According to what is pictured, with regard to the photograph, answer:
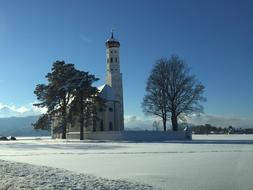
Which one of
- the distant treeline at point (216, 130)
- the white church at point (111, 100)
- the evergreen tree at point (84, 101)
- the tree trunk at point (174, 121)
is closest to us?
the evergreen tree at point (84, 101)

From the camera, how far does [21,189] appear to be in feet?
38.9

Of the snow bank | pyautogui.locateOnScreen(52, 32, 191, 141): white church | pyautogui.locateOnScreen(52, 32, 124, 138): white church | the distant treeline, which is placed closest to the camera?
the snow bank

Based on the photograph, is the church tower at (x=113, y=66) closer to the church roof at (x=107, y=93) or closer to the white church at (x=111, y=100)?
the white church at (x=111, y=100)

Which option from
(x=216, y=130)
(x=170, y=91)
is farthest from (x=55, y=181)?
(x=216, y=130)

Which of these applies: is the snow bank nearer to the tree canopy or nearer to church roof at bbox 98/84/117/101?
the tree canopy

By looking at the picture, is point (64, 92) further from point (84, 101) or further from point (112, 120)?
point (112, 120)

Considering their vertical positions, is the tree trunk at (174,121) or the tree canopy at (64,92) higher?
the tree canopy at (64,92)

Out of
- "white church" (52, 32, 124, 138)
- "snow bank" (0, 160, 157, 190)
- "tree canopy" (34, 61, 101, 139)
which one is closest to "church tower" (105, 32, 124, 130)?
"white church" (52, 32, 124, 138)

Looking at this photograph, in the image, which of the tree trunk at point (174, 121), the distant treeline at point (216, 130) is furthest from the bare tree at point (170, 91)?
the distant treeline at point (216, 130)

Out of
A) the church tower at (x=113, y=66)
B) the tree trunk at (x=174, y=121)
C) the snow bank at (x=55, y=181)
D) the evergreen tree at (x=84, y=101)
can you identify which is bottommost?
the snow bank at (x=55, y=181)

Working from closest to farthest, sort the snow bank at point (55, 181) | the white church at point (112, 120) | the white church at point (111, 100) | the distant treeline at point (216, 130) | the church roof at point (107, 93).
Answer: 1. the snow bank at point (55, 181)
2. the white church at point (112, 120)
3. the white church at point (111, 100)
4. the church roof at point (107, 93)
5. the distant treeline at point (216, 130)

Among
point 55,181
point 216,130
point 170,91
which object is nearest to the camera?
point 55,181

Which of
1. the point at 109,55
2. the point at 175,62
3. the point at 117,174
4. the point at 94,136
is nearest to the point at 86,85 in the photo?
the point at 94,136

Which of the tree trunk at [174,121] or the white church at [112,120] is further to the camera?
the tree trunk at [174,121]
